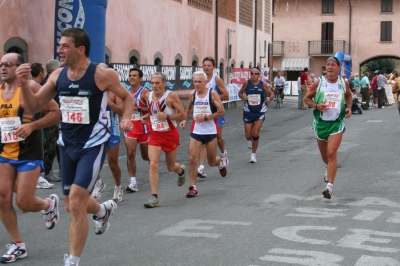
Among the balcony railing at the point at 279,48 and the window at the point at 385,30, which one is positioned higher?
the window at the point at 385,30

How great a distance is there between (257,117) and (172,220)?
19.6 feet

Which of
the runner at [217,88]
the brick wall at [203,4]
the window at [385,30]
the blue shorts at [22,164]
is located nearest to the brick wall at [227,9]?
the brick wall at [203,4]

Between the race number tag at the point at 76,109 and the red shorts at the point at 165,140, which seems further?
the red shorts at the point at 165,140

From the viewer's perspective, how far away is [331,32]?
60.9m

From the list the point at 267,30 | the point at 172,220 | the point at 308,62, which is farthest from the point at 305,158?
the point at 308,62

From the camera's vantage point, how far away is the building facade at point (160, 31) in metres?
16.9

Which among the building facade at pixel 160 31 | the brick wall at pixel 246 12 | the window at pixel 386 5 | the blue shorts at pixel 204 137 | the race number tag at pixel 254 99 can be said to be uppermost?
the window at pixel 386 5

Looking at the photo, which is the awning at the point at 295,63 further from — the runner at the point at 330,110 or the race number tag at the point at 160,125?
the race number tag at the point at 160,125

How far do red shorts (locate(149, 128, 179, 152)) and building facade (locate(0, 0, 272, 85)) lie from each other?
591cm

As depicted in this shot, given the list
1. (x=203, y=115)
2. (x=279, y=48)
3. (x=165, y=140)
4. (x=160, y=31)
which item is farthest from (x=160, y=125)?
(x=279, y=48)

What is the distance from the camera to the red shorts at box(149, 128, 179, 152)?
8977mm

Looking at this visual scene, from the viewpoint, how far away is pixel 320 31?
201ft

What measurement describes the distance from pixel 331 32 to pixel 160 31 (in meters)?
37.5

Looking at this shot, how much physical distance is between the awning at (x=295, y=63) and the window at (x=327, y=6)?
4482mm
